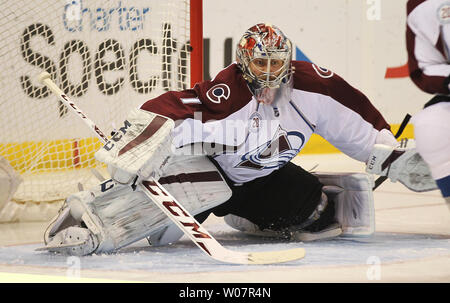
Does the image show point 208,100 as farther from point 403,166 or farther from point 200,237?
point 403,166

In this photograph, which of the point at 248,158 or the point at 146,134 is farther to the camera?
the point at 248,158

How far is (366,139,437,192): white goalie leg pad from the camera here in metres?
2.97

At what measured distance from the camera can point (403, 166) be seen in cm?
300

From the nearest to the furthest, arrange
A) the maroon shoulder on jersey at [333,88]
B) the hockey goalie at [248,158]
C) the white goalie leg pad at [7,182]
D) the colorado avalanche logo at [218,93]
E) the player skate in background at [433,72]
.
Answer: the player skate in background at [433,72] < the hockey goalie at [248,158] < the colorado avalanche logo at [218,93] < the maroon shoulder on jersey at [333,88] < the white goalie leg pad at [7,182]

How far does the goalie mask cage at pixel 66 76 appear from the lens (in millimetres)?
3990

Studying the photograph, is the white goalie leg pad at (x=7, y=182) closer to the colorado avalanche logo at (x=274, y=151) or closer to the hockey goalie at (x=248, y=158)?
the hockey goalie at (x=248, y=158)

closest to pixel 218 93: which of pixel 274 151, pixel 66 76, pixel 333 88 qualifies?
pixel 274 151

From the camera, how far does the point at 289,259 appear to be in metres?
2.65

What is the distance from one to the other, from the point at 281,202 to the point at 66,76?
1569 millimetres

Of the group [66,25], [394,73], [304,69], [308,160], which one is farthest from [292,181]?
[394,73]

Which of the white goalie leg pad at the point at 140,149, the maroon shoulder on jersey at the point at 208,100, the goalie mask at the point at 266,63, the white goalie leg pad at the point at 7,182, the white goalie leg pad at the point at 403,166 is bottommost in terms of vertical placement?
the white goalie leg pad at the point at 7,182

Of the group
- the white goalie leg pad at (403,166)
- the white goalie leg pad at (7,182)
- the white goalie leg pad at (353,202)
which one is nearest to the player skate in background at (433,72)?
the white goalie leg pad at (403,166)

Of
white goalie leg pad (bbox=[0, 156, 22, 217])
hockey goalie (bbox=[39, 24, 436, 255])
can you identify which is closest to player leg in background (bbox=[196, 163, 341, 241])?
hockey goalie (bbox=[39, 24, 436, 255])

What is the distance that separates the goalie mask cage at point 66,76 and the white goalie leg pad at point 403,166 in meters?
1.15
